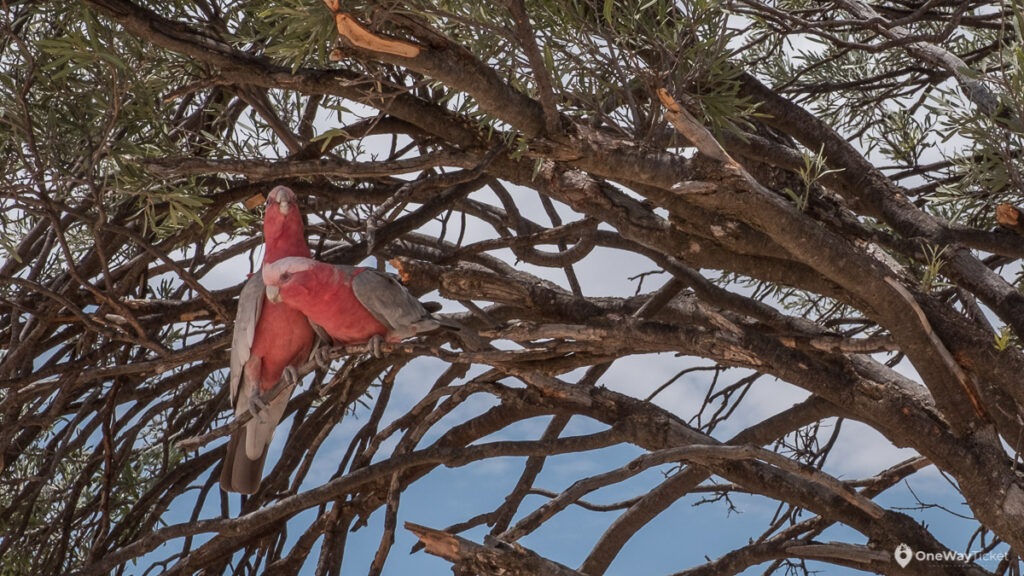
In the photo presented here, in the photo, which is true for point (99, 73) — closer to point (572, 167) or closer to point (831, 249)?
point (572, 167)

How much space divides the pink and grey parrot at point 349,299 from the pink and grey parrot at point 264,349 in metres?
0.07

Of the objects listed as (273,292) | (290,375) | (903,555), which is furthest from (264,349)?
(903,555)

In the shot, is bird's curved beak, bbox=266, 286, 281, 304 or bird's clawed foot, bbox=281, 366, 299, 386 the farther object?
bird's clawed foot, bbox=281, 366, 299, 386

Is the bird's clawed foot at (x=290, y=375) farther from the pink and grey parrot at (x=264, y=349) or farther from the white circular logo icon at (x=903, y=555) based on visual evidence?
the white circular logo icon at (x=903, y=555)

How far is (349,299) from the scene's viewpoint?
196 cm

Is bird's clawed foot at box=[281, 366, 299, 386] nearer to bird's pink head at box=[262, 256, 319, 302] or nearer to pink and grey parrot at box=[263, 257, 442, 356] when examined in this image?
pink and grey parrot at box=[263, 257, 442, 356]

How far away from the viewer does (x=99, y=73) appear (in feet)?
5.95

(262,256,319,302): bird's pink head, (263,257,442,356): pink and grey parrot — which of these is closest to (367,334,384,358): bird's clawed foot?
(263,257,442,356): pink and grey parrot

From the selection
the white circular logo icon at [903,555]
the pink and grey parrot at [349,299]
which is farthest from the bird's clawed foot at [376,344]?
the white circular logo icon at [903,555]

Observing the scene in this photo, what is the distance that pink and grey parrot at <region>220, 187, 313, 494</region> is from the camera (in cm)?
202

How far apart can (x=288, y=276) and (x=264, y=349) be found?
29cm

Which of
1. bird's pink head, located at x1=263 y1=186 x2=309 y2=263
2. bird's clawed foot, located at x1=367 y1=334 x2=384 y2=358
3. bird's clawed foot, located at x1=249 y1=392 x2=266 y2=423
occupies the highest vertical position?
bird's pink head, located at x1=263 y1=186 x2=309 y2=263

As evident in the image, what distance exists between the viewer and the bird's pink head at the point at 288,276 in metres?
1.88

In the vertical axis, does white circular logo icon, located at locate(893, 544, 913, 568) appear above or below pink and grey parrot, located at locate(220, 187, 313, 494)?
below
